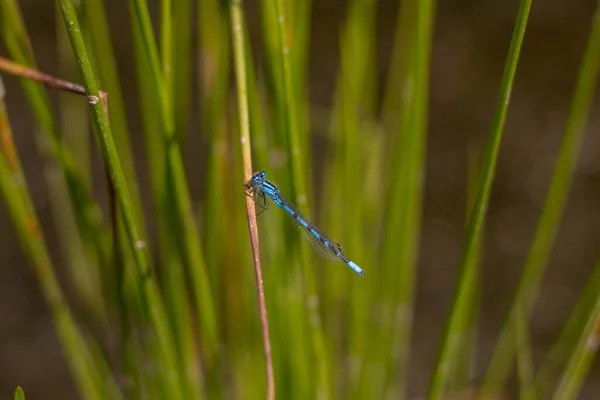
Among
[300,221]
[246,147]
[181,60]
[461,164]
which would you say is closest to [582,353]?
[300,221]

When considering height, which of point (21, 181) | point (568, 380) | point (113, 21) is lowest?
point (568, 380)

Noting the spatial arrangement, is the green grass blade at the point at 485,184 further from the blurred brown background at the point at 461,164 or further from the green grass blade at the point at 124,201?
the blurred brown background at the point at 461,164

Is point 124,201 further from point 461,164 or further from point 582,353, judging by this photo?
point 461,164

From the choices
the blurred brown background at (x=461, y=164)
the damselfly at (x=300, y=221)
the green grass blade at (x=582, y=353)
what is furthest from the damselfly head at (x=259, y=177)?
the blurred brown background at (x=461, y=164)

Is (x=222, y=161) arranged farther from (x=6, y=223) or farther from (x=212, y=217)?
(x=6, y=223)

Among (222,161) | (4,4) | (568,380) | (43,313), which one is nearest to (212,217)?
(222,161)

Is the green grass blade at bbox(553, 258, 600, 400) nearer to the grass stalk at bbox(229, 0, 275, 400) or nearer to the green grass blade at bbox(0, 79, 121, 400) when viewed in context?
the grass stalk at bbox(229, 0, 275, 400)
